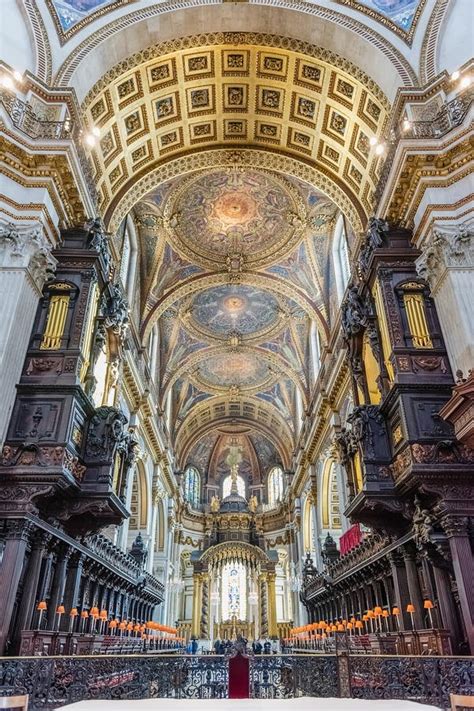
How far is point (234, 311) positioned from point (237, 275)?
15.8 feet

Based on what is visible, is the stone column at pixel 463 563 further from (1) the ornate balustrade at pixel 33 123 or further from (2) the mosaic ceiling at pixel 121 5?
(2) the mosaic ceiling at pixel 121 5

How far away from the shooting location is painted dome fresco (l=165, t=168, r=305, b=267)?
20.9m

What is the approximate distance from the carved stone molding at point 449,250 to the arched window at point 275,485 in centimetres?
3143

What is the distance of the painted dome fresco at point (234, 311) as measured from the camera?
2720 centimetres

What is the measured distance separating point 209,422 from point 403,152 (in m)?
30.9

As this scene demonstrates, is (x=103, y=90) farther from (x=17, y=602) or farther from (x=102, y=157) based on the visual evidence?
(x=17, y=602)

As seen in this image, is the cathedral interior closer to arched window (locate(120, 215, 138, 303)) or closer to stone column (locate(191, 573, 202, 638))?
arched window (locate(120, 215, 138, 303))

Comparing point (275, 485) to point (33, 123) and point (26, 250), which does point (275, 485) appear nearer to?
point (26, 250)

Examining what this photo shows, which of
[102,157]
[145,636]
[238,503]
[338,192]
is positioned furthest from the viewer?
[238,503]

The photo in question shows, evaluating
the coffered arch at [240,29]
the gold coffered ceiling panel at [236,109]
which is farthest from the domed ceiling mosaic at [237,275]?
the coffered arch at [240,29]

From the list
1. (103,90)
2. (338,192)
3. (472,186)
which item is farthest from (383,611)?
(103,90)

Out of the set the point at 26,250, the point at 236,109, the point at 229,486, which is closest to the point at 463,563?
the point at 26,250

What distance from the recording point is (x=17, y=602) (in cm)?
928

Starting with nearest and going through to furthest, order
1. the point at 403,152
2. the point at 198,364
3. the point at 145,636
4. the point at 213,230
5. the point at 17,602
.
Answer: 1. the point at 17,602
2. the point at 403,152
3. the point at 145,636
4. the point at 213,230
5. the point at 198,364
